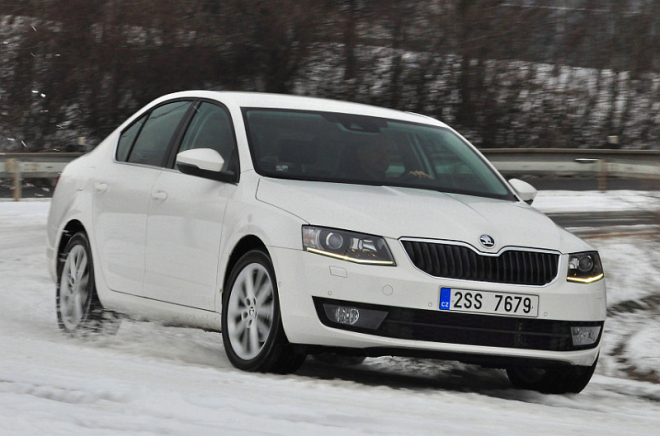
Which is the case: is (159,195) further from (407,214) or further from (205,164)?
(407,214)

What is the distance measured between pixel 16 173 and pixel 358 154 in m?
13.8

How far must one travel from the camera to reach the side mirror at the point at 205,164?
20.1ft

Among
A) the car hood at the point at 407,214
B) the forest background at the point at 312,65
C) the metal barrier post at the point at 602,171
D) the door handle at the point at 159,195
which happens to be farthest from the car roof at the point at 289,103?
the forest background at the point at 312,65

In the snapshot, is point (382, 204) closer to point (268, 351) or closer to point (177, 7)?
point (268, 351)

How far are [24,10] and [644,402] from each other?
21937 mm

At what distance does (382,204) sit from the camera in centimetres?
570

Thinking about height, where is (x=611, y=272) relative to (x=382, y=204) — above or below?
below

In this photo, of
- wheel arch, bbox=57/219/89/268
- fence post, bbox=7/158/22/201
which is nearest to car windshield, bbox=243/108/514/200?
wheel arch, bbox=57/219/89/268

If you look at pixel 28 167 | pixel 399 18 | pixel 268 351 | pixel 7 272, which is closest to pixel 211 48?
pixel 399 18

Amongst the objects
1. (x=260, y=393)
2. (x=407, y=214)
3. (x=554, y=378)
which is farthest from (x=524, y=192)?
(x=260, y=393)

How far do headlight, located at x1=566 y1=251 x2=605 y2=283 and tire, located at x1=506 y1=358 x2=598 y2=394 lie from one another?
45 centimetres

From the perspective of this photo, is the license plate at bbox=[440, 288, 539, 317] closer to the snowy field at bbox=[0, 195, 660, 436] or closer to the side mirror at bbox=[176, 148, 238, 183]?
the snowy field at bbox=[0, 195, 660, 436]

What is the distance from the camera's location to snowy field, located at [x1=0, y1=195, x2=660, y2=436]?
386cm

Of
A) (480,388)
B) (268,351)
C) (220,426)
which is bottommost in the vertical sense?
(480,388)
